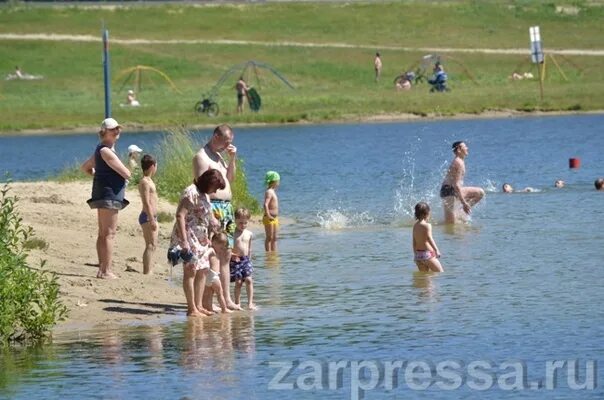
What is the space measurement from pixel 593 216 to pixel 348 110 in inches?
1128

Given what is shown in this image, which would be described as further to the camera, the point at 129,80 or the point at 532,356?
the point at 129,80

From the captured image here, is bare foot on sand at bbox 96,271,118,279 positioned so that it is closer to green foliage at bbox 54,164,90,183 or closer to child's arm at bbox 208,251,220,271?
child's arm at bbox 208,251,220,271

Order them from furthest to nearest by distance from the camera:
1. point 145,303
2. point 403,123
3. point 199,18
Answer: point 199,18
point 403,123
point 145,303

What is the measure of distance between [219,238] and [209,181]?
0.79 meters

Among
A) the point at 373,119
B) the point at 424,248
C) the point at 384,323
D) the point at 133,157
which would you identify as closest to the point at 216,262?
the point at 384,323

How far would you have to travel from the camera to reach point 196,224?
14.5m

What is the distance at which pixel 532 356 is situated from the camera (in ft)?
42.5

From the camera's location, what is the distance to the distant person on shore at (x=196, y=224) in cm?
1428

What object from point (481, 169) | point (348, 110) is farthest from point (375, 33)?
point (481, 169)

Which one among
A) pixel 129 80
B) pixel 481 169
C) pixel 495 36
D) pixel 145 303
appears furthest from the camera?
pixel 495 36

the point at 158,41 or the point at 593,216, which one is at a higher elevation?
the point at 158,41

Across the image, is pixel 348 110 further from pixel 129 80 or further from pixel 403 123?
pixel 129 80

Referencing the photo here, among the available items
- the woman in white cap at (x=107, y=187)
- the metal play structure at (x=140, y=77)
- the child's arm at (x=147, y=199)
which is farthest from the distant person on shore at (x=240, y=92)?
the woman in white cap at (x=107, y=187)

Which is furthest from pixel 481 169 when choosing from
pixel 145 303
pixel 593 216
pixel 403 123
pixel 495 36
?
pixel 495 36
